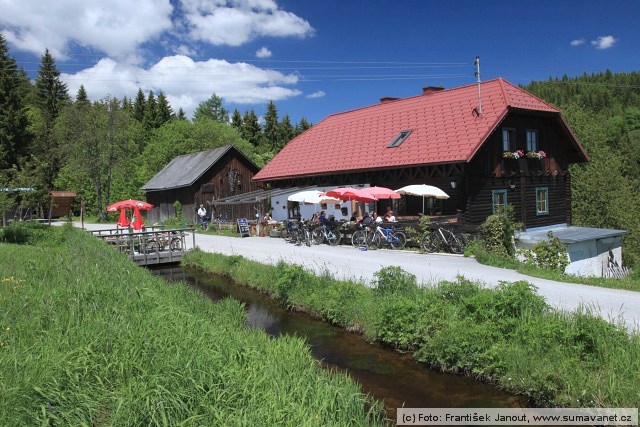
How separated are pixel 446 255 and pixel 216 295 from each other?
306 inches

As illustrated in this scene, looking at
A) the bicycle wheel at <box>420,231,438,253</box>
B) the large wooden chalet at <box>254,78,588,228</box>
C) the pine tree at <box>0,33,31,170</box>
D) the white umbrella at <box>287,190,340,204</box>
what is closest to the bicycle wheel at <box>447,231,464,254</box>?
the bicycle wheel at <box>420,231,438,253</box>

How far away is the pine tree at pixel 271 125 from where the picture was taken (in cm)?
6531

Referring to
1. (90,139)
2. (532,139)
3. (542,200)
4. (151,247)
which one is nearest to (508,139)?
(532,139)

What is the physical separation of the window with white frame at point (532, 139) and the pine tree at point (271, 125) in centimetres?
4602

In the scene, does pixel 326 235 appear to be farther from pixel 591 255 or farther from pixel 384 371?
pixel 384 371

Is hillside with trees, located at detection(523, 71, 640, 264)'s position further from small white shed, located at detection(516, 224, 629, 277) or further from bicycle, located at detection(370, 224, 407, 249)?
bicycle, located at detection(370, 224, 407, 249)

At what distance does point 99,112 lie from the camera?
4206 centimetres

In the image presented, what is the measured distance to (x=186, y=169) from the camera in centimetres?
3916

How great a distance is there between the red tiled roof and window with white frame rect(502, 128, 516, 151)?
1166 mm

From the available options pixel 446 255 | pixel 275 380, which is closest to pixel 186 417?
pixel 275 380

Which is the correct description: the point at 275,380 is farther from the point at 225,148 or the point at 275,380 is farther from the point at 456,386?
the point at 225,148

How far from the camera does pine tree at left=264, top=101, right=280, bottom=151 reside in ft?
214

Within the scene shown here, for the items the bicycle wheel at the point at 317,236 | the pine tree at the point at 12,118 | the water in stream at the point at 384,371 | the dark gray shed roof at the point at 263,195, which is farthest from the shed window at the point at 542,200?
the pine tree at the point at 12,118

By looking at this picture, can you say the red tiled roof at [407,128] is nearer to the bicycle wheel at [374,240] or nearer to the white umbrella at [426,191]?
the white umbrella at [426,191]
